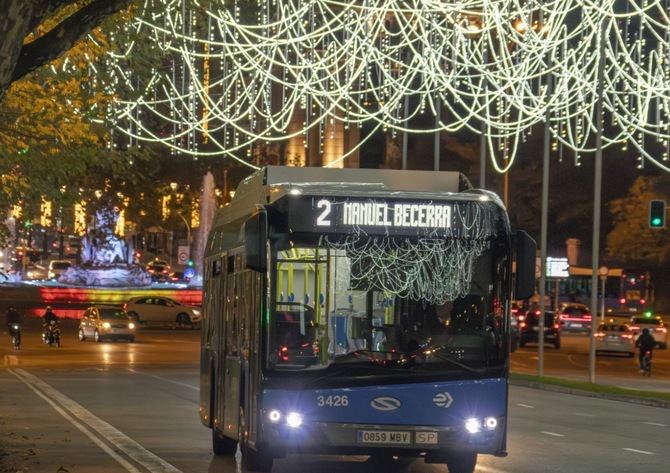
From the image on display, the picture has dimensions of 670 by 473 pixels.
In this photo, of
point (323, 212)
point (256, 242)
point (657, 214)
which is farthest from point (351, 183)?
point (657, 214)

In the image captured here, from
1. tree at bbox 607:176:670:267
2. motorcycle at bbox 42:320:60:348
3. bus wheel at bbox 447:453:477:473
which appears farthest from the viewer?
tree at bbox 607:176:670:267

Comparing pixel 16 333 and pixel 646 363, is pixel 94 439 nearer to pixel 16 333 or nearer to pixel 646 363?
pixel 646 363

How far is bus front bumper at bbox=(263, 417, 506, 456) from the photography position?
46.5 feet

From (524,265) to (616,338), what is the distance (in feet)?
138

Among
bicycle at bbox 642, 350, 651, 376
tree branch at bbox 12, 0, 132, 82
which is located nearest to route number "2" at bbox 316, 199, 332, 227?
tree branch at bbox 12, 0, 132, 82

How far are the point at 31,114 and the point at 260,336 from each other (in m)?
6.88

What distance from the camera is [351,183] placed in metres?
15.2

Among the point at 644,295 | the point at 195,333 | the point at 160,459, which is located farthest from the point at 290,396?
the point at 644,295

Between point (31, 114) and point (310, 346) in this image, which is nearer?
point (310, 346)

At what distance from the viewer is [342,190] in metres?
14.5

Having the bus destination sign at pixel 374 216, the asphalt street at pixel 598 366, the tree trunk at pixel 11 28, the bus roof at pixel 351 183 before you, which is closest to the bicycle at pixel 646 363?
the asphalt street at pixel 598 366

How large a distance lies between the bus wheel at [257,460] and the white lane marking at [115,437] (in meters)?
0.88

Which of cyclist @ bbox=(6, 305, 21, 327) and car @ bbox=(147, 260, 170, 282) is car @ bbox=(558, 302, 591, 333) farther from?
cyclist @ bbox=(6, 305, 21, 327)

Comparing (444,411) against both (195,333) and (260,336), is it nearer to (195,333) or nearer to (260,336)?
(260,336)
